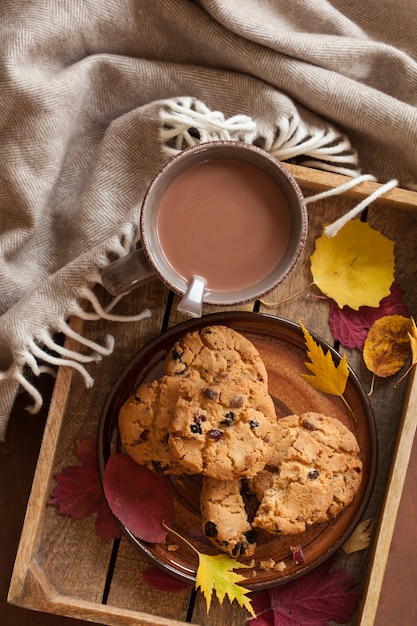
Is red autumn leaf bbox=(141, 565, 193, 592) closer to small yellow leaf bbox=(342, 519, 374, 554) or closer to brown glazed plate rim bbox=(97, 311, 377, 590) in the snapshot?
brown glazed plate rim bbox=(97, 311, 377, 590)

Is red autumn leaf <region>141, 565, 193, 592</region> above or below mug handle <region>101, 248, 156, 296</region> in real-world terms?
→ below

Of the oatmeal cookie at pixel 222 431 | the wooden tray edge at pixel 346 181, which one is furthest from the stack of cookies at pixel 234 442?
the wooden tray edge at pixel 346 181

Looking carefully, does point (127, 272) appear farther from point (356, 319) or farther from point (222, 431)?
point (356, 319)

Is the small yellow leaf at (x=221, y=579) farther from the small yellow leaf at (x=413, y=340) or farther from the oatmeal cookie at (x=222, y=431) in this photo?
the small yellow leaf at (x=413, y=340)

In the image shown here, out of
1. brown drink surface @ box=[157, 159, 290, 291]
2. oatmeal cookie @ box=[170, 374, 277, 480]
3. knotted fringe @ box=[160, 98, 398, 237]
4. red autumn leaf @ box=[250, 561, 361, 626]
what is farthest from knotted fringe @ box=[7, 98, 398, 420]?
red autumn leaf @ box=[250, 561, 361, 626]

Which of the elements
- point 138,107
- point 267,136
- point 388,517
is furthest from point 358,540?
point 138,107

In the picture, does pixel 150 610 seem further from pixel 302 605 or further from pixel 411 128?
pixel 411 128

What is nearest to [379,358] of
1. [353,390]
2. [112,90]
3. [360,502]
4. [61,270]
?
[353,390]
